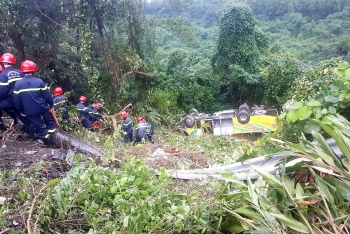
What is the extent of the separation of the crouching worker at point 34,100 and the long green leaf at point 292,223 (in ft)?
14.7

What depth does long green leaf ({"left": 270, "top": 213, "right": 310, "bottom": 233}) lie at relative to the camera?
1905mm

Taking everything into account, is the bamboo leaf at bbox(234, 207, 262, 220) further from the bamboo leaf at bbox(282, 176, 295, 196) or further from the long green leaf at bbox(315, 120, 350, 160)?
the long green leaf at bbox(315, 120, 350, 160)

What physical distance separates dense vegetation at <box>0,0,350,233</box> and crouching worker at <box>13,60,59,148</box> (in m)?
1.24

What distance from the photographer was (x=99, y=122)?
973cm

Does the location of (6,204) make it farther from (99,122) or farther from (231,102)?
(231,102)

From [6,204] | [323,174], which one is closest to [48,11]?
[6,204]

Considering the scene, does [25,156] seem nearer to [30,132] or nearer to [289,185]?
[30,132]

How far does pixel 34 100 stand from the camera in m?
5.29

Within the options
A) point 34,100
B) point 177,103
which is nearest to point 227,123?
point 177,103

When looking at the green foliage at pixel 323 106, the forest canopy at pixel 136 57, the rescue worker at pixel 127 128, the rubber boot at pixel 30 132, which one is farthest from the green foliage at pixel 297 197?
the forest canopy at pixel 136 57

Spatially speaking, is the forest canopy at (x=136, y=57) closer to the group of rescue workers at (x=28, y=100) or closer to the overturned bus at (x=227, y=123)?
the overturned bus at (x=227, y=123)

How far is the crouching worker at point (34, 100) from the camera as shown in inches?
205

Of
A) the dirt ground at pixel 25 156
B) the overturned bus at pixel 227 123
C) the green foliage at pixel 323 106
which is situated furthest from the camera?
the overturned bus at pixel 227 123

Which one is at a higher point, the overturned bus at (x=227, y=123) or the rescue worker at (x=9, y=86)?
the rescue worker at (x=9, y=86)
